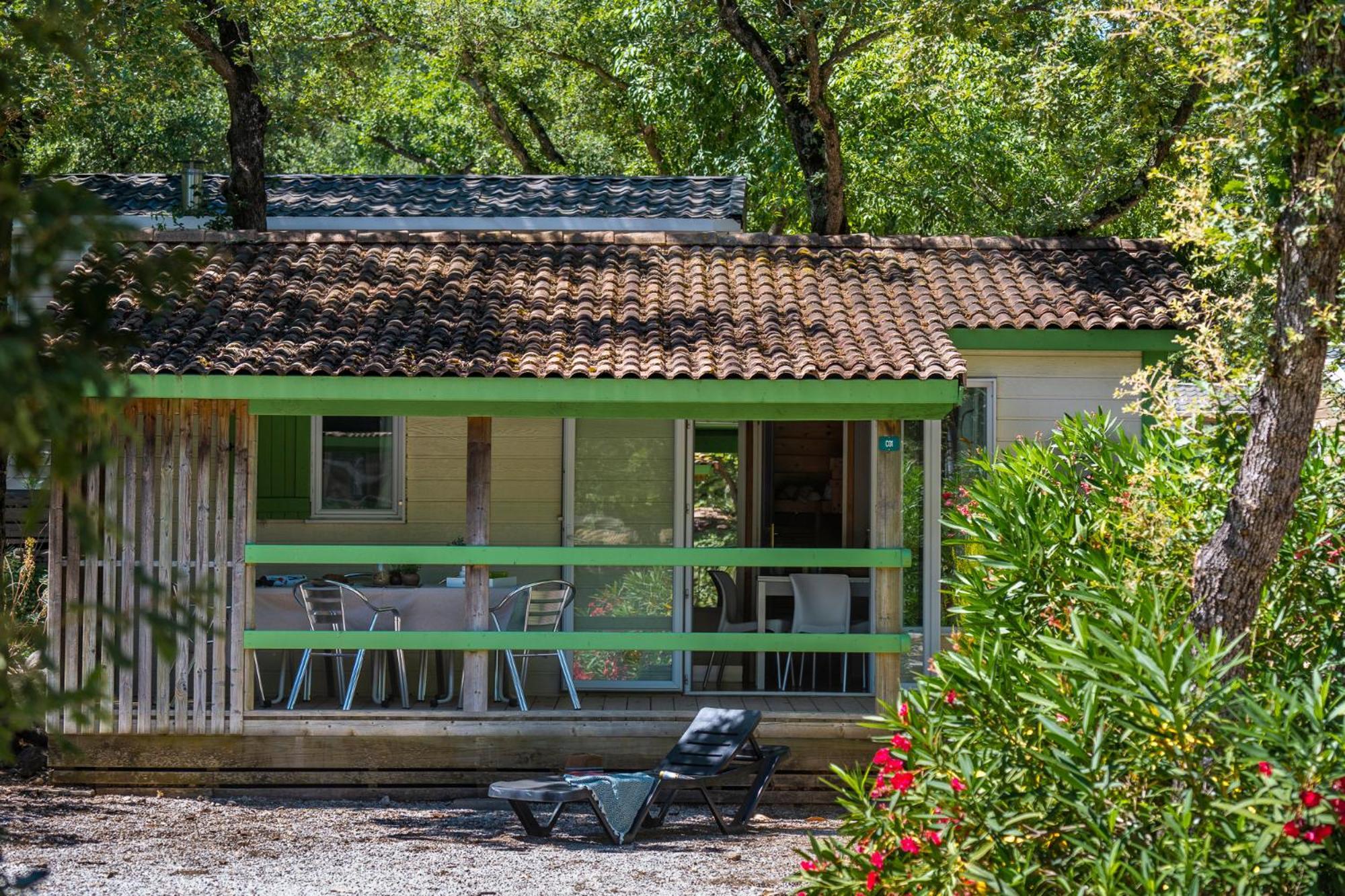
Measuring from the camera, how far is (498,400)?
8.56 m

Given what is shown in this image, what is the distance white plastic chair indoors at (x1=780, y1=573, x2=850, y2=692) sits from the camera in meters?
10.8

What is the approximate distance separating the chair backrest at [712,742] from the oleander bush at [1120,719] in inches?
90.5

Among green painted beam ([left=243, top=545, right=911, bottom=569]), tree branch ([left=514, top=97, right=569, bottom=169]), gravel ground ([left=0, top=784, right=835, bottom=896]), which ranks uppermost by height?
tree branch ([left=514, top=97, right=569, bottom=169])

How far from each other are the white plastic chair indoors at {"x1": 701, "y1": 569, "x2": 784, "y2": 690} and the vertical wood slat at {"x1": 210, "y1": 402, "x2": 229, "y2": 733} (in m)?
3.79

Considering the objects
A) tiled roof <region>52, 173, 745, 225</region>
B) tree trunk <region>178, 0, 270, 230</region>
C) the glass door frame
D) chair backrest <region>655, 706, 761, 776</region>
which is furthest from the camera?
tiled roof <region>52, 173, 745, 225</region>

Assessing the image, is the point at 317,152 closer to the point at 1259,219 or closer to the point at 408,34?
the point at 408,34

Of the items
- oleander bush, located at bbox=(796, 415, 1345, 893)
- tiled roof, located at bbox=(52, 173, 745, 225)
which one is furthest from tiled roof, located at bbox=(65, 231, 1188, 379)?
tiled roof, located at bbox=(52, 173, 745, 225)

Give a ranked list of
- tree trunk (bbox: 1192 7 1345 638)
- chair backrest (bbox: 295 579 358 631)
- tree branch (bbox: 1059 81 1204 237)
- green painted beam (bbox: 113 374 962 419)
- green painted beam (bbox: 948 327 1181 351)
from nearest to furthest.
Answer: tree trunk (bbox: 1192 7 1345 638), green painted beam (bbox: 113 374 962 419), chair backrest (bbox: 295 579 358 631), green painted beam (bbox: 948 327 1181 351), tree branch (bbox: 1059 81 1204 237)

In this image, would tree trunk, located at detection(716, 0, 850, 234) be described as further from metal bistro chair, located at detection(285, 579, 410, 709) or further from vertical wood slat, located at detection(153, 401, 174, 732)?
vertical wood slat, located at detection(153, 401, 174, 732)

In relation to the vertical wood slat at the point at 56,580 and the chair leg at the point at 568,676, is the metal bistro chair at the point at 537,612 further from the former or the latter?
the vertical wood slat at the point at 56,580

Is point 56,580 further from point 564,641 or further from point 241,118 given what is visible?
point 241,118

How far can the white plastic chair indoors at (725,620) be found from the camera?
11.0 meters

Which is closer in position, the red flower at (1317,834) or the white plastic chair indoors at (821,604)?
the red flower at (1317,834)

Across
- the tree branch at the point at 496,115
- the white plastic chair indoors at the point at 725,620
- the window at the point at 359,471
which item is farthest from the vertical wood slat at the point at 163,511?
the tree branch at the point at 496,115
